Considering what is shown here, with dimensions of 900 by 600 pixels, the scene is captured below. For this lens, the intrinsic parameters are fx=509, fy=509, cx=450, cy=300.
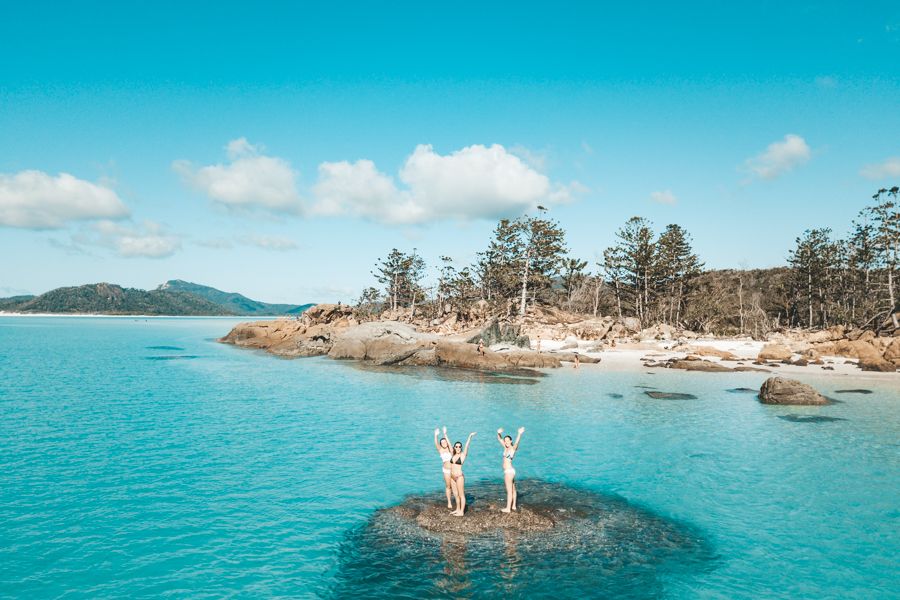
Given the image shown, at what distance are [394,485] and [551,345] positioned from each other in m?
52.8

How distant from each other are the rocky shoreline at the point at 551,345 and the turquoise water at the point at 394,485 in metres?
15.3

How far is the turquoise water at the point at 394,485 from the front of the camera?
38.6ft

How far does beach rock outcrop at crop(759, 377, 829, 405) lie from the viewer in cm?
3253

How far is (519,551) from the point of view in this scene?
494 inches

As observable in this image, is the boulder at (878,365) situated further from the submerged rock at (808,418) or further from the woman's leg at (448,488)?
the woman's leg at (448,488)

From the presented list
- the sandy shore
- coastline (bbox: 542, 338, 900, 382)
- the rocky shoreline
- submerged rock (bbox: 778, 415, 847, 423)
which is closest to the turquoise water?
submerged rock (bbox: 778, 415, 847, 423)

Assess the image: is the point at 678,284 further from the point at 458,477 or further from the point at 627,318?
the point at 458,477

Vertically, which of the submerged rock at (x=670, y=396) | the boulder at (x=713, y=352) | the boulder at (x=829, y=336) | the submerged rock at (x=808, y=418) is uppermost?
the boulder at (x=829, y=336)

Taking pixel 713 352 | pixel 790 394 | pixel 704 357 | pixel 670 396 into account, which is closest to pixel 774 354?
pixel 713 352

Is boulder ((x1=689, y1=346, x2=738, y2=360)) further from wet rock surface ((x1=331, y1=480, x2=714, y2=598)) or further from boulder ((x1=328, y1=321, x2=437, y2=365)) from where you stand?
wet rock surface ((x1=331, y1=480, x2=714, y2=598))

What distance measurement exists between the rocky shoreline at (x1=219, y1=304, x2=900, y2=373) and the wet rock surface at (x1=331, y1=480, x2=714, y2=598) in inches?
1401

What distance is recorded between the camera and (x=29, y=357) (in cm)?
5922

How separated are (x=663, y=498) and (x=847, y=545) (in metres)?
4.91

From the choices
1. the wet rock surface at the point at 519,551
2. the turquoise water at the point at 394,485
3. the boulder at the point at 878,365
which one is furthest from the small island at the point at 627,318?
the wet rock surface at the point at 519,551
